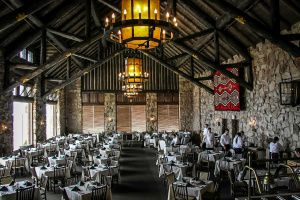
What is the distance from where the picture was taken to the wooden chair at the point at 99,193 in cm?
582

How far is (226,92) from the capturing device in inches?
549

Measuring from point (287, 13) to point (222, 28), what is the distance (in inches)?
115

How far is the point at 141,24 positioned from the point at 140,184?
6275mm

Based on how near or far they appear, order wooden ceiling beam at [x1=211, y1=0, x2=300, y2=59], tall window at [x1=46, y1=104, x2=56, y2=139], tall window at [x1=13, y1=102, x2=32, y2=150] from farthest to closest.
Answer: tall window at [x1=46, y1=104, x2=56, y2=139]
tall window at [x1=13, y1=102, x2=32, y2=150]
wooden ceiling beam at [x1=211, y1=0, x2=300, y2=59]

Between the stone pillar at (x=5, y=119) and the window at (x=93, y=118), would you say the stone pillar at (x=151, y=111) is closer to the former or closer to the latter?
the window at (x=93, y=118)

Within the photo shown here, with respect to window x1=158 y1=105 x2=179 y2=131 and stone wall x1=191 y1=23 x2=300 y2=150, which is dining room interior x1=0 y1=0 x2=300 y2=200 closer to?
stone wall x1=191 y1=23 x2=300 y2=150

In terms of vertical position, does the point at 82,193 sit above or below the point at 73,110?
below

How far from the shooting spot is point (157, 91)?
830 inches

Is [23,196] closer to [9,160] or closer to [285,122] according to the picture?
[9,160]

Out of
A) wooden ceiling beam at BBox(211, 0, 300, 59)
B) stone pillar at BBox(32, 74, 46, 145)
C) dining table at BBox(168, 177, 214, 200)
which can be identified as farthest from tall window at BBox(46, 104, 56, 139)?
wooden ceiling beam at BBox(211, 0, 300, 59)

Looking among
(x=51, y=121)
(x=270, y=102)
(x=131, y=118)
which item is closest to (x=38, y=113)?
(x=51, y=121)

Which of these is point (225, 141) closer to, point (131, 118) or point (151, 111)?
point (151, 111)

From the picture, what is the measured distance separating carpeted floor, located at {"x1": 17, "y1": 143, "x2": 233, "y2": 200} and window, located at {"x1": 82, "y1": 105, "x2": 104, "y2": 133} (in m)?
8.73

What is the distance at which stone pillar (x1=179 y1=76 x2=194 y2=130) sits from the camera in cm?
2114
